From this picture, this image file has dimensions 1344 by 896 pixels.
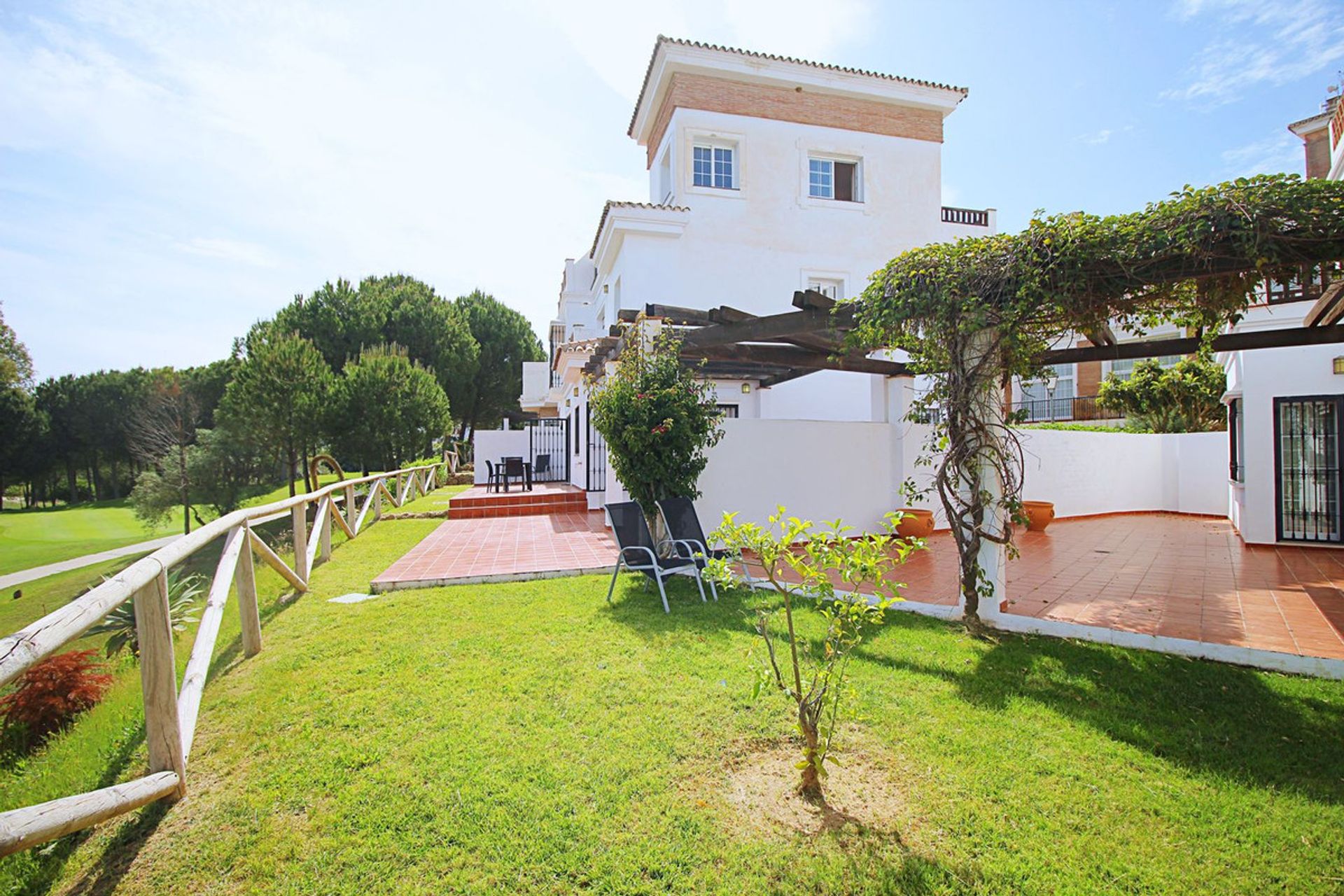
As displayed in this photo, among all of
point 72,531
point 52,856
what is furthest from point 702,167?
point 72,531

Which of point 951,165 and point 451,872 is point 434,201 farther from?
point 951,165

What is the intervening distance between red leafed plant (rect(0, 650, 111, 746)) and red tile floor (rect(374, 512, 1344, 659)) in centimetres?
240

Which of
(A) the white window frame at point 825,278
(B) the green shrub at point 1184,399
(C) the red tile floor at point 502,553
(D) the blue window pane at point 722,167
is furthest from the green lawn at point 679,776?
(B) the green shrub at point 1184,399

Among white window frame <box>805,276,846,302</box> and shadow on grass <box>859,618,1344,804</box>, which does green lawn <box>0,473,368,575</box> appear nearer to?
white window frame <box>805,276,846,302</box>

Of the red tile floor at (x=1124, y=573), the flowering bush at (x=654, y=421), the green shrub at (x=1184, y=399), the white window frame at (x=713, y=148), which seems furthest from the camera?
the green shrub at (x=1184, y=399)

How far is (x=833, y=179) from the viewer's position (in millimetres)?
14516

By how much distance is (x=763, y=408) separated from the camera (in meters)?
13.2

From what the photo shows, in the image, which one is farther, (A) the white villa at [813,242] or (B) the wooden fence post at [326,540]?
(A) the white villa at [813,242]

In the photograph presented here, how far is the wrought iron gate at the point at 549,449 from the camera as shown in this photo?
19031mm

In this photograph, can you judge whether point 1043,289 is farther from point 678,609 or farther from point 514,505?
point 514,505

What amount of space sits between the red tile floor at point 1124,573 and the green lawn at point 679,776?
0.96m

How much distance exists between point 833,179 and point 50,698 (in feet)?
51.0

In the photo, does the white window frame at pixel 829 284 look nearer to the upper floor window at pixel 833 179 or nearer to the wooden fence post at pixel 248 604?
the upper floor window at pixel 833 179

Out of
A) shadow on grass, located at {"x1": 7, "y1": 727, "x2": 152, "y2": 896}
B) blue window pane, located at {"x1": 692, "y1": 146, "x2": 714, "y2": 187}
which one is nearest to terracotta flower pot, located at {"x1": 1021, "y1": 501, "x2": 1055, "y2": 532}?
blue window pane, located at {"x1": 692, "y1": 146, "x2": 714, "y2": 187}
